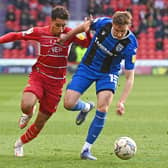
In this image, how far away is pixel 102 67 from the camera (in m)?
9.26

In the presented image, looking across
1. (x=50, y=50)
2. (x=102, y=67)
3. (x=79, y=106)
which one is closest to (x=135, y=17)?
(x=79, y=106)

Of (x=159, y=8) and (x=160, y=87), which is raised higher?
(x=159, y=8)

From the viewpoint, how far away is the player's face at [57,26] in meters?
9.28

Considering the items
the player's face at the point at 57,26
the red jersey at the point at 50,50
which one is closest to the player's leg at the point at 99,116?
the red jersey at the point at 50,50

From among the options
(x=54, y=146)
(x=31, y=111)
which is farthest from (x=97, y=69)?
(x=54, y=146)

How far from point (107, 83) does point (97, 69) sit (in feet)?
0.88

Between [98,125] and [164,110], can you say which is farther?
[164,110]

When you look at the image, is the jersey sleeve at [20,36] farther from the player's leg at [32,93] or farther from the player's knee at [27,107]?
the player's knee at [27,107]

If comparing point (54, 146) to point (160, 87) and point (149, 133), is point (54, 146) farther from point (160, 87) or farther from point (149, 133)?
point (160, 87)

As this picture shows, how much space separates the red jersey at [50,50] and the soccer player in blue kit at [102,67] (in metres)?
0.27

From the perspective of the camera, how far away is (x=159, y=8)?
3369 cm

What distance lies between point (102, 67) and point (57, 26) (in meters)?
0.87

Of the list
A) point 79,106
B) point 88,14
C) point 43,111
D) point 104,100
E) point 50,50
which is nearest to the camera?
point 104,100

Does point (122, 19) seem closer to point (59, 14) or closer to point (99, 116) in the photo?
point (59, 14)
